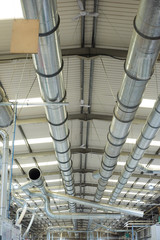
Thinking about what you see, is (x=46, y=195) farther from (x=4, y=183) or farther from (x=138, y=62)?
(x=138, y=62)

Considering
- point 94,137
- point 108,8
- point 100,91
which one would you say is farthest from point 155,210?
point 108,8

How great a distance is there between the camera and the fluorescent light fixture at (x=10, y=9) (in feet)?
19.5

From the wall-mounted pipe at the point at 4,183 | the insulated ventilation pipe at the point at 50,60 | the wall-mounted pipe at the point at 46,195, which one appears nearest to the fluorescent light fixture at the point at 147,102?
the insulated ventilation pipe at the point at 50,60

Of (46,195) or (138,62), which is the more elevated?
(138,62)

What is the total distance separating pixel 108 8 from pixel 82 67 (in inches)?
100

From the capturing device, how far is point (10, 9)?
6250 mm

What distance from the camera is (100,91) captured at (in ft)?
34.8

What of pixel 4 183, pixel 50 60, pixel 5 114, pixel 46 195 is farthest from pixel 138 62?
pixel 46 195

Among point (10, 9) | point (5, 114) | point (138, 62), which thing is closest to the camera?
point (138, 62)

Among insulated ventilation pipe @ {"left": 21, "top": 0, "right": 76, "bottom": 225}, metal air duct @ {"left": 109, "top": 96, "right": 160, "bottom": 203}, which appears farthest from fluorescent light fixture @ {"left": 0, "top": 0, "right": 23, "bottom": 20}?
metal air duct @ {"left": 109, "top": 96, "right": 160, "bottom": 203}

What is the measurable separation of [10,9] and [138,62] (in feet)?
10.9

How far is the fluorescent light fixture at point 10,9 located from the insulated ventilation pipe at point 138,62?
8.94ft

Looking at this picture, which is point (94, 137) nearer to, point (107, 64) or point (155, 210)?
point (107, 64)

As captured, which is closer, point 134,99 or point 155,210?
point 134,99
